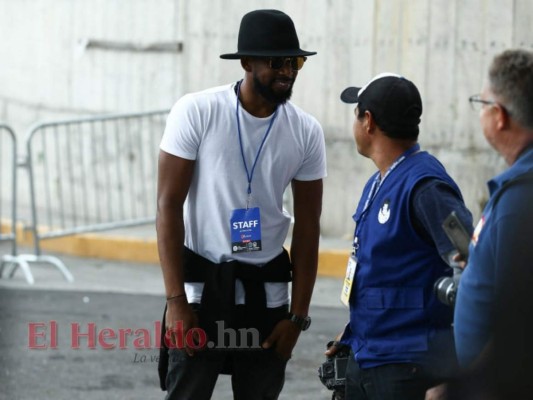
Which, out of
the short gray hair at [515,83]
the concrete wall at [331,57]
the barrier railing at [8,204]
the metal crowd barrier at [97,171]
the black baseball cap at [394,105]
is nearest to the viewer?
the short gray hair at [515,83]

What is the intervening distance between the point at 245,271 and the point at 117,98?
7.61 meters

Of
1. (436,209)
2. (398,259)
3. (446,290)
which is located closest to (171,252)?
(398,259)

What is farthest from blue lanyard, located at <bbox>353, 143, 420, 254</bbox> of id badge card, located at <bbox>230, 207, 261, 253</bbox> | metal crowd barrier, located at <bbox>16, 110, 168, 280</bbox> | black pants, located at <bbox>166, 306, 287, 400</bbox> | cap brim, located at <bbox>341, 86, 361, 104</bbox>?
metal crowd barrier, located at <bbox>16, 110, 168, 280</bbox>

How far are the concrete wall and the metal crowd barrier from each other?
369mm

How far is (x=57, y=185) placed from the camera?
40.5 feet

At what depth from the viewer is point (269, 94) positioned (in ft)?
15.6

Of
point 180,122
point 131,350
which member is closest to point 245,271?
point 180,122

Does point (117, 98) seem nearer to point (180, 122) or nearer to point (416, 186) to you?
point (180, 122)

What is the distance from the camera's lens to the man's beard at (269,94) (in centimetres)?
476

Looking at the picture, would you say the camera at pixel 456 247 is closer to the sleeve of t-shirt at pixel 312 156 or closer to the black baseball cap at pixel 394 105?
the black baseball cap at pixel 394 105

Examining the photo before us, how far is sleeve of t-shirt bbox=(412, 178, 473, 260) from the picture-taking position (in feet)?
12.7

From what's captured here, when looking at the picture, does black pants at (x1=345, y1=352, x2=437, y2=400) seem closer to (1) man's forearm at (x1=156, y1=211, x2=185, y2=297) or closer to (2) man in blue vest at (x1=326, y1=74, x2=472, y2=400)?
(2) man in blue vest at (x1=326, y1=74, x2=472, y2=400)

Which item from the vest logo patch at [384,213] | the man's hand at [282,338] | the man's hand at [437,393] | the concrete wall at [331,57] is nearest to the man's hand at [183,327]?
the man's hand at [282,338]

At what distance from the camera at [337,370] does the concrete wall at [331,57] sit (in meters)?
6.10
